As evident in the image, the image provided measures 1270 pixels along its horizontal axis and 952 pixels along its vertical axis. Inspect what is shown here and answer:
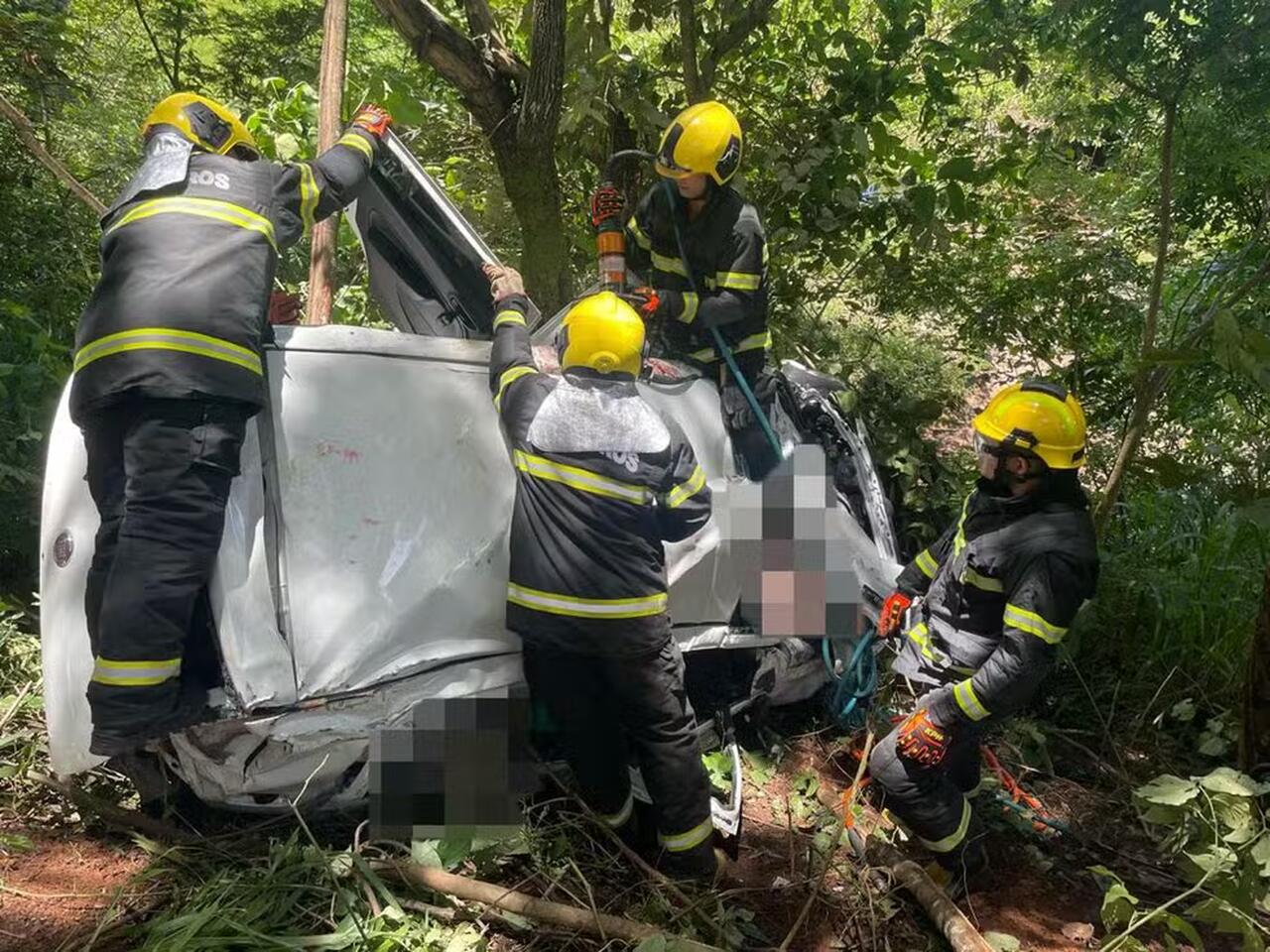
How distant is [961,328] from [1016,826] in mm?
3011

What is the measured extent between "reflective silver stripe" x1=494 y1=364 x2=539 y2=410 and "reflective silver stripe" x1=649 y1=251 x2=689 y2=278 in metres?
1.13

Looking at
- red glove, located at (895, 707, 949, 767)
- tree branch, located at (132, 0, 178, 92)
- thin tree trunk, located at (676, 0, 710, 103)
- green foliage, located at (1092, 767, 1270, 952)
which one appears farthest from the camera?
tree branch, located at (132, 0, 178, 92)

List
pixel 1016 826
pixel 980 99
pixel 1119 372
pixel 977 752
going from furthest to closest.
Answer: pixel 980 99 < pixel 1119 372 < pixel 1016 826 < pixel 977 752

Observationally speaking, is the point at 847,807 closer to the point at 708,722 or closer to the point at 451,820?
the point at 708,722

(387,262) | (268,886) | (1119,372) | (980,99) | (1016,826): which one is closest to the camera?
(268,886)

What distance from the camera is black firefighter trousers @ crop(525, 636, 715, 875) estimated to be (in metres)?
2.63

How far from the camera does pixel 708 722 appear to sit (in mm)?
3094

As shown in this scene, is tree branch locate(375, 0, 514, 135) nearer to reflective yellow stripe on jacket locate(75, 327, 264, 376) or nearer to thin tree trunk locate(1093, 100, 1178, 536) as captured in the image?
reflective yellow stripe on jacket locate(75, 327, 264, 376)

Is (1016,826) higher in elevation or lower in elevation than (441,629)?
lower

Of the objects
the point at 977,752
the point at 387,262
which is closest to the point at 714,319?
the point at 387,262

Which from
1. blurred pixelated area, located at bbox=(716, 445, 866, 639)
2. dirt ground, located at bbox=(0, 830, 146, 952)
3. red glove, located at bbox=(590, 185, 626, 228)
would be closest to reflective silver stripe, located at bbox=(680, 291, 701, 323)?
red glove, located at bbox=(590, 185, 626, 228)

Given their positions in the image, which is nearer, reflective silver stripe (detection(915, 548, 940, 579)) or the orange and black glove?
reflective silver stripe (detection(915, 548, 940, 579))

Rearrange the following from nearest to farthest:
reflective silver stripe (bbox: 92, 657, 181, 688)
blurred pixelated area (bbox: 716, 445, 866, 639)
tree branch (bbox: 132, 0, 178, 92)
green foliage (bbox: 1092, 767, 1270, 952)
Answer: reflective silver stripe (bbox: 92, 657, 181, 688) → green foliage (bbox: 1092, 767, 1270, 952) → blurred pixelated area (bbox: 716, 445, 866, 639) → tree branch (bbox: 132, 0, 178, 92)

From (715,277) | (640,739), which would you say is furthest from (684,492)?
(715,277)
